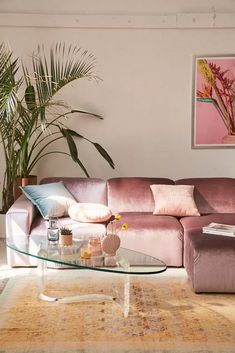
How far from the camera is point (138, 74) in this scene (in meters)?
5.74

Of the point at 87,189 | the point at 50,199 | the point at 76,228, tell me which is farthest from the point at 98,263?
the point at 87,189

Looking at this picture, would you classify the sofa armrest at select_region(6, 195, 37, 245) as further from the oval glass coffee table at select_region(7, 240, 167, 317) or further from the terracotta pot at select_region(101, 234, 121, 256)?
the terracotta pot at select_region(101, 234, 121, 256)

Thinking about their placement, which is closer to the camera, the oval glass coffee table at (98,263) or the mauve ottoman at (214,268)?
the oval glass coffee table at (98,263)

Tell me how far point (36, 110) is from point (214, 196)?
6.01 feet

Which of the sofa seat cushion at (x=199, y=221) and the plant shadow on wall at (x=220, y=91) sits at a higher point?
the plant shadow on wall at (x=220, y=91)

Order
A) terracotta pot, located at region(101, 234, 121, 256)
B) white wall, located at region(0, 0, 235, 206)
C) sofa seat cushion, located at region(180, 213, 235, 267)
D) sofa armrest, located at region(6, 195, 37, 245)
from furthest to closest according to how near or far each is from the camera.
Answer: white wall, located at region(0, 0, 235, 206) < sofa armrest, located at region(6, 195, 37, 245) < sofa seat cushion, located at region(180, 213, 235, 267) < terracotta pot, located at region(101, 234, 121, 256)

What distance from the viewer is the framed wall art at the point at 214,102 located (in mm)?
5691

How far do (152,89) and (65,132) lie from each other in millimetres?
1108

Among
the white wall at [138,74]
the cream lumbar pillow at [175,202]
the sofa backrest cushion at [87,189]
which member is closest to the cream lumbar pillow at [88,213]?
the sofa backrest cushion at [87,189]

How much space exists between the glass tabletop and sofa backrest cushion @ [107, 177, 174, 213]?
1.26 meters

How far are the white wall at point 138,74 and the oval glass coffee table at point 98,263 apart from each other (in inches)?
89.6

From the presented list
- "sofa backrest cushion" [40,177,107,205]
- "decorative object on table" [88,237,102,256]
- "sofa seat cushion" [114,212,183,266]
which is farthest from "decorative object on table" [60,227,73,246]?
"sofa backrest cushion" [40,177,107,205]

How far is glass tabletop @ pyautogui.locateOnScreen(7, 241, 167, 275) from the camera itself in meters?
3.18

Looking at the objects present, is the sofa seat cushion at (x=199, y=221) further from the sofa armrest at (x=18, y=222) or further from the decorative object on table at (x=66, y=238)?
the sofa armrest at (x=18, y=222)
